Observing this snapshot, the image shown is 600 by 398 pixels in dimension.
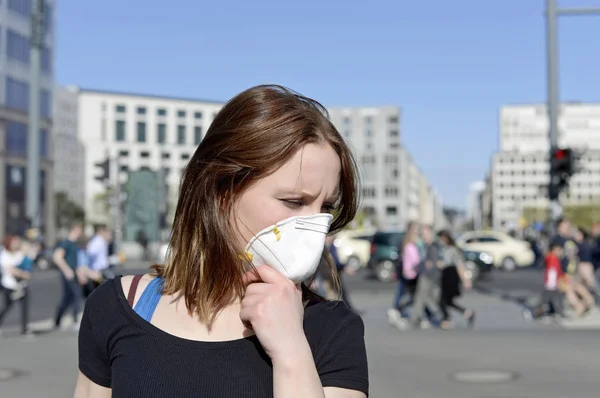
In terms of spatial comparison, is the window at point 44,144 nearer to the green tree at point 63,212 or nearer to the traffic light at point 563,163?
the green tree at point 63,212

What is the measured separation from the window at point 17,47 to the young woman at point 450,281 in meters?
55.4

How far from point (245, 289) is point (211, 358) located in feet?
0.52

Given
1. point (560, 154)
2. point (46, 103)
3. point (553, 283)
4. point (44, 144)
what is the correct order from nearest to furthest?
A: point (553, 283), point (560, 154), point (46, 103), point (44, 144)

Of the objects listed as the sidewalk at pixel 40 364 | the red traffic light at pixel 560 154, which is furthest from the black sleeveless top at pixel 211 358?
the red traffic light at pixel 560 154

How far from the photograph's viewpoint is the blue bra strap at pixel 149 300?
193 centimetres

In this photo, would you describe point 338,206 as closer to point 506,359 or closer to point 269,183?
point 269,183

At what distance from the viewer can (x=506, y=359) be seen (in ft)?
37.3

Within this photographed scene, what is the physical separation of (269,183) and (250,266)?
17 centimetres

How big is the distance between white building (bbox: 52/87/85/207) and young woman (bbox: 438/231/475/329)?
112m

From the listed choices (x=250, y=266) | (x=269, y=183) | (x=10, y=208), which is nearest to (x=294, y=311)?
(x=250, y=266)

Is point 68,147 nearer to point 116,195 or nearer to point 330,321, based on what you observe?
point 116,195

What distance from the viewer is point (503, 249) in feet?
131

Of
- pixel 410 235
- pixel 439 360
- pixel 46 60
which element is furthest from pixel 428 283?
pixel 46 60

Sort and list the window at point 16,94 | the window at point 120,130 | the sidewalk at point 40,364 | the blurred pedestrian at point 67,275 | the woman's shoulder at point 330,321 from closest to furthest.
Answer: the woman's shoulder at point 330,321
the sidewalk at point 40,364
the blurred pedestrian at point 67,275
the window at point 16,94
the window at point 120,130
